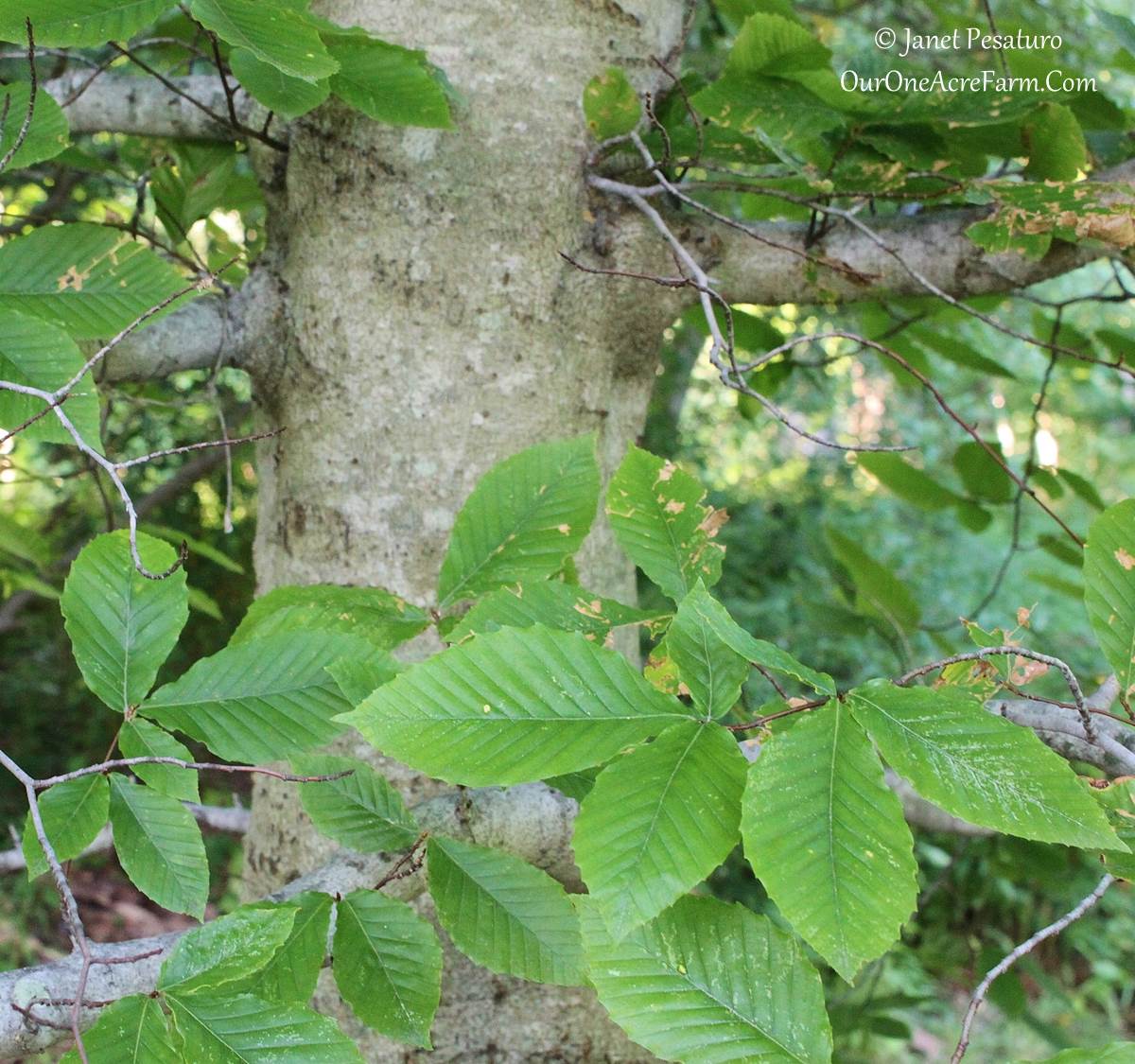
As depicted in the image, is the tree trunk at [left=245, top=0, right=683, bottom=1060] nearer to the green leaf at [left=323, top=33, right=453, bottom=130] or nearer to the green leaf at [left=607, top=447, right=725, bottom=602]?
the green leaf at [left=323, top=33, right=453, bottom=130]

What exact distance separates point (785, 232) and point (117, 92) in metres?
0.79

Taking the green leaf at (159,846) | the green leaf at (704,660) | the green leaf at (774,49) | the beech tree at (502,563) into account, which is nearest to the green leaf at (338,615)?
the beech tree at (502,563)

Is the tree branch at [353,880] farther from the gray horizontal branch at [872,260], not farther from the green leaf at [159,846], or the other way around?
the gray horizontal branch at [872,260]

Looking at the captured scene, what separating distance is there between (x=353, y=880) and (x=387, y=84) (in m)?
0.64

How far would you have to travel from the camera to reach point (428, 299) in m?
0.99

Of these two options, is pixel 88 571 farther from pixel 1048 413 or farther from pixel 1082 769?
pixel 1048 413

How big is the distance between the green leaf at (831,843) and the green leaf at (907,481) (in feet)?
2.97

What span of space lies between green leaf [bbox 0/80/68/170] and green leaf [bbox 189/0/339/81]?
0.20 metres

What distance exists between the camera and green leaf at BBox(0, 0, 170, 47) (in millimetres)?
730

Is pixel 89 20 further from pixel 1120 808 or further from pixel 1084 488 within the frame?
pixel 1084 488

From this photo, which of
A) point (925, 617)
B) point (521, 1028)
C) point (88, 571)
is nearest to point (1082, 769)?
point (521, 1028)

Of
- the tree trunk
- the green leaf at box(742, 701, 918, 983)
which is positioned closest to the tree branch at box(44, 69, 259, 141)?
the tree trunk

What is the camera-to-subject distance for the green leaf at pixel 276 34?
0.70 metres

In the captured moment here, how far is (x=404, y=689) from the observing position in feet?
1.80
